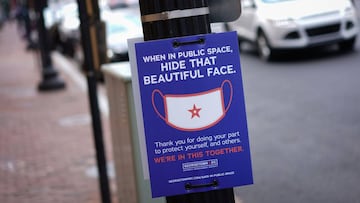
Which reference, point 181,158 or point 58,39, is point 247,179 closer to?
point 181,158

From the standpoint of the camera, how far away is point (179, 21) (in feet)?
9.15

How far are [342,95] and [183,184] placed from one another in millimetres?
7092

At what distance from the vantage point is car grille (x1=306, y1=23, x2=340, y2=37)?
41.4 ft

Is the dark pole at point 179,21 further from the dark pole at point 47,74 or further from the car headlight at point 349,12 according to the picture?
the dark pole at point 47,74

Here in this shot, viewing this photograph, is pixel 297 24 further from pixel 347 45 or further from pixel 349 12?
pixel 347 45

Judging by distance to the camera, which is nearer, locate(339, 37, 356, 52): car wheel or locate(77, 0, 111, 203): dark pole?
locate(77, 0, 111, 203): dark pole

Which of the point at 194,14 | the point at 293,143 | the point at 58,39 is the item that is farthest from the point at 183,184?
the point at 58,39

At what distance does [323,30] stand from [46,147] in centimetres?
638

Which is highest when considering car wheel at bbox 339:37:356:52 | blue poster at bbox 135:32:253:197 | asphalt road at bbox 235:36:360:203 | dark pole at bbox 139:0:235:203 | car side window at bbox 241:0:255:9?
car side window at bbox 241:0:255:9

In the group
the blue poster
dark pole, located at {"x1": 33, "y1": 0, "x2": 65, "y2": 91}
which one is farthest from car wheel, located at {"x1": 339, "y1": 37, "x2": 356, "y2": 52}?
the blue poster

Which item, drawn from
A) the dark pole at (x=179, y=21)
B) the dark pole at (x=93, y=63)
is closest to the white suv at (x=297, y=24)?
the dark pole at (x=93, y=63)

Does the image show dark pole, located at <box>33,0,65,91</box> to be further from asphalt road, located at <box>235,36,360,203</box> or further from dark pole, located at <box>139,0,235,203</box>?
dark pole, located at <box>139,0,235,203</box>

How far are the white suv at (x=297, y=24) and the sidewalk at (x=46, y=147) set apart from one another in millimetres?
3723

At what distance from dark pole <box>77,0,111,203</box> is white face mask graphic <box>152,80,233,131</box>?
275cm
